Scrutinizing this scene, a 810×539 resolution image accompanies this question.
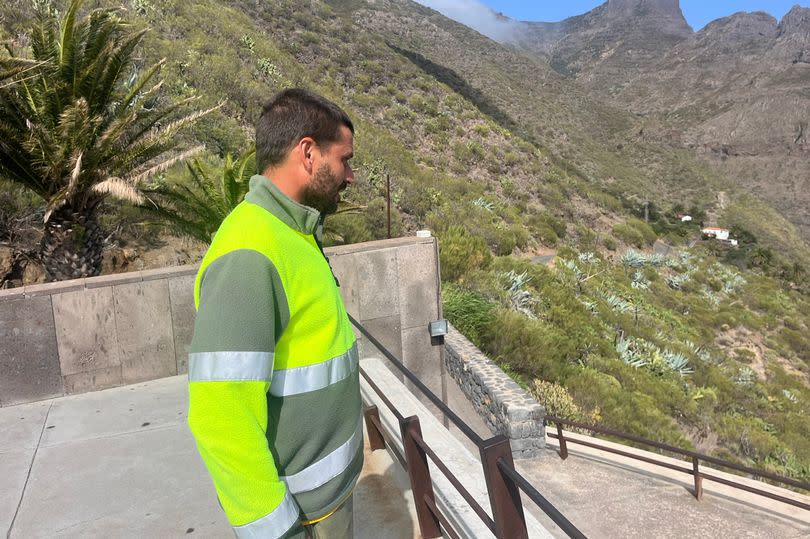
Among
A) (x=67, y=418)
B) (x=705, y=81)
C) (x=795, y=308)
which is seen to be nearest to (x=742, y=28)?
(x=705, y=81)

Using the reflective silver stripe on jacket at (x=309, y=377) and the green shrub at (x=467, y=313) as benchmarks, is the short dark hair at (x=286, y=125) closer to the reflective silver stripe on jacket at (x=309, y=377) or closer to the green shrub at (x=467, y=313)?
the reflective silver stripe on jacket at (x=309, y=377)

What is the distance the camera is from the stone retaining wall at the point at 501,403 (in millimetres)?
7645

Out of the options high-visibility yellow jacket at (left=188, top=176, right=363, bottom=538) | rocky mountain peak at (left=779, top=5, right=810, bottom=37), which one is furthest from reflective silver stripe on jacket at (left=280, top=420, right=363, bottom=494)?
rocky mountain peak at (left=779, top=5, right=810, bottom=37)

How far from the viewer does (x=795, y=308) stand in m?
23.8

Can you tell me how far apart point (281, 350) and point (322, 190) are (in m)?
0.54

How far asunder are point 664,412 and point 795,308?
17632 millimetres

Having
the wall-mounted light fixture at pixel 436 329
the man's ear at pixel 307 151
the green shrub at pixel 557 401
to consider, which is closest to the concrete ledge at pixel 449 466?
the man's ear at pixel 307 151

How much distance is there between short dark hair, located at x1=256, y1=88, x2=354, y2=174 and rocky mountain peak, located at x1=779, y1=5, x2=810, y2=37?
142 meters

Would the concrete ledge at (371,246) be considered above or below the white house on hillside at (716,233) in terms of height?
above

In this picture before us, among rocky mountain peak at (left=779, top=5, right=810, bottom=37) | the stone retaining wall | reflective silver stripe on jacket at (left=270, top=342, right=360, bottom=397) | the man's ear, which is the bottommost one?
the stone retaining wall

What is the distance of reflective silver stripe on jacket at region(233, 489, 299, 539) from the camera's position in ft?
4.47

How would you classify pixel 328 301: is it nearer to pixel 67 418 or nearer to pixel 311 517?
pixel 311 517

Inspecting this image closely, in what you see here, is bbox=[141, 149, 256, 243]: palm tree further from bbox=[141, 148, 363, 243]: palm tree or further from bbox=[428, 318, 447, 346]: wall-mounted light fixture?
bbox=[428, 318, 447, 346]: wall-mounted light fixture

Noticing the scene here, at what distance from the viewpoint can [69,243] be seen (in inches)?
246
